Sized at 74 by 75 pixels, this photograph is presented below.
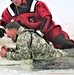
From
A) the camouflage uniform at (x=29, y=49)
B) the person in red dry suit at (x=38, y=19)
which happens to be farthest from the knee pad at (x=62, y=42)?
the camouflage uniform at (x=29, y=49)

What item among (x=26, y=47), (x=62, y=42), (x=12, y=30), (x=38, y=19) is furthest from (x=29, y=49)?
(x=38, y=19)

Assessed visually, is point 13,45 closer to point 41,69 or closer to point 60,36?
point 60,36

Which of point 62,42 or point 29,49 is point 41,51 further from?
point 62,42

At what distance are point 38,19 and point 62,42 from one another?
0.56m

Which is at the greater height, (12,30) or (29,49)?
(12,30)

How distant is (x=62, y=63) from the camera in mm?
4812

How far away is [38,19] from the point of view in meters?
5.91

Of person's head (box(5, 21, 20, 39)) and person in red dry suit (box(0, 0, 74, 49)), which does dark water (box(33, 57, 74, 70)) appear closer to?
person's head (box(5, 21, 20, 39))

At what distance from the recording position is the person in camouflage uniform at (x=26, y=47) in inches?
191

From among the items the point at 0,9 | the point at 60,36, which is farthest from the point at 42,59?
the point at 0,9

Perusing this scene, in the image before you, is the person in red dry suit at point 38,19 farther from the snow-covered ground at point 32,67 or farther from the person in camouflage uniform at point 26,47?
the snow-covered ground at point 32,67

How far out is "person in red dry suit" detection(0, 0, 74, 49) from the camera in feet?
18.7

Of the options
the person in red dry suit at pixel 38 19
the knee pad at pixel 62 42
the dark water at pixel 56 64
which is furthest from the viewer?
the person in red dry suit at pixel 38 19

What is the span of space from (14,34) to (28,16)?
3.49 ft
